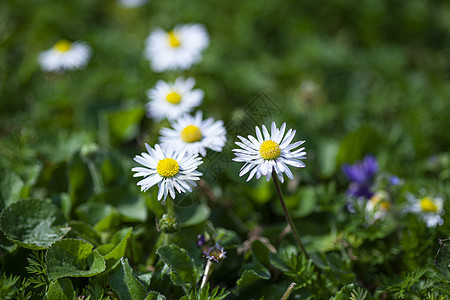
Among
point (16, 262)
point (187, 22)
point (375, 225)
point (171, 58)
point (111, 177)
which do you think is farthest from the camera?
point (187, 22)

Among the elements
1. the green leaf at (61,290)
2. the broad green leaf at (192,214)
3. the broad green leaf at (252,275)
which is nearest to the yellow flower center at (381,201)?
the broad green leaf at (252,275)

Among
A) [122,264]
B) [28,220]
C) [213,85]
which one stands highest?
[213,85]

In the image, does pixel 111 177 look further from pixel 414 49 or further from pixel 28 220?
pixel 414 49

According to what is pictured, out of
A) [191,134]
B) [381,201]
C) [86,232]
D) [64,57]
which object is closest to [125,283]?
[86,232]

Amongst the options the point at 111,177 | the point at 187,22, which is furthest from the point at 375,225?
the point at 187,22

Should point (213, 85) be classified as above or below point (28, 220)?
above
